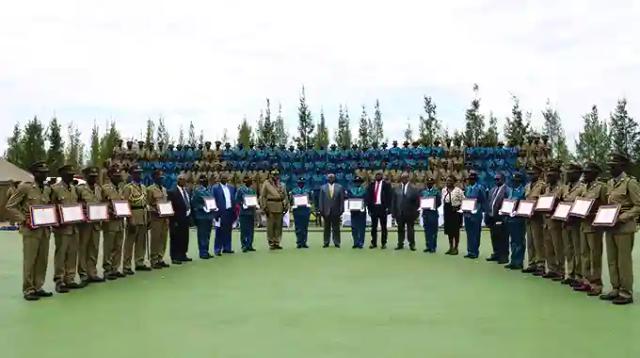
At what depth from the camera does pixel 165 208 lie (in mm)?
11680

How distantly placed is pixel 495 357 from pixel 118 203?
681cm

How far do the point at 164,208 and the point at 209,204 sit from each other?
1.89 meters

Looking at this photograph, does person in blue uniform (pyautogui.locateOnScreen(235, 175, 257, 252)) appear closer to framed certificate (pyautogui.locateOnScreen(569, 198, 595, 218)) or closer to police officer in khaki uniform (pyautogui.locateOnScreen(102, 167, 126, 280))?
police officer in khaki uniform (pyautogui.locateOnScreen(102, 167, 126, 280))

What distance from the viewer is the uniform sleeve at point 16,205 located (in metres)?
8.25

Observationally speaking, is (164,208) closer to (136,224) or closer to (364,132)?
(136,224)

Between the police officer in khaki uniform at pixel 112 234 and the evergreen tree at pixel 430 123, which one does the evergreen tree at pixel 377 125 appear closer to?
the evergreen tree at pixel 430 123

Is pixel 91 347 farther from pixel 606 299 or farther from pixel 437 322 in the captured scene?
pixel 606 299

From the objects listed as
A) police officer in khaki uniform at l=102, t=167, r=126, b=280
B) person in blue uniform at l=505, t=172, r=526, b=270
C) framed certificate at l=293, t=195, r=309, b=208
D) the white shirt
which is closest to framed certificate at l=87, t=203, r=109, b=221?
police officer in khaki uniform at l=102, t=167, r=126, b=280

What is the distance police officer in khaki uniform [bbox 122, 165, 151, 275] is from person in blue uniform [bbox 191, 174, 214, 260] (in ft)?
6.44

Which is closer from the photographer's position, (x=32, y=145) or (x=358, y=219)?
(x=358, y=219)

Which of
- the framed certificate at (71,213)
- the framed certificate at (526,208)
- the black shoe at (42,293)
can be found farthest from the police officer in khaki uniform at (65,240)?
the framed certificate at (526,208)

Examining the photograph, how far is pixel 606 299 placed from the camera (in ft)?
26.9

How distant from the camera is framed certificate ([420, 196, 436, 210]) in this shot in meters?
14.4

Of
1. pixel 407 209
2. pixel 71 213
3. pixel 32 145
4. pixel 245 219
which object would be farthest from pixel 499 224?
pixel 32 145
